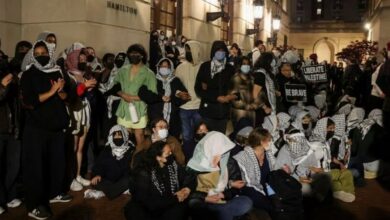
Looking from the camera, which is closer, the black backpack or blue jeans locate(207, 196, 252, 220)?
blue jeans locate(207, 196, 252, 220)

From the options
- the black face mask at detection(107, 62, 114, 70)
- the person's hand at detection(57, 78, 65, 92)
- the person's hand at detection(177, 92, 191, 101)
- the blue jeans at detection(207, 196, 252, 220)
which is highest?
the black face mask at detection(107, 62, 114, 70)

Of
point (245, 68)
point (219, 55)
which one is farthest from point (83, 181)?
point (245, 68)

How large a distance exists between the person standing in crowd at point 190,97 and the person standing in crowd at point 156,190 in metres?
2.16

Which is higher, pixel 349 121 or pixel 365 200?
pixel 349 121

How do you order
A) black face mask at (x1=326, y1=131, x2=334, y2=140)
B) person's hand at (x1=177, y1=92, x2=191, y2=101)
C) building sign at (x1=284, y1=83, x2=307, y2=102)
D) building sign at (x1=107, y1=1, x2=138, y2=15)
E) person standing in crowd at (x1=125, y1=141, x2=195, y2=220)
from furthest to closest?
building sign at (x1=107, y1=1, x2=138, y2=15) < building sign at (x1=284, y1=83, x2=307, y2=102) < black face mask at (x1=326, y1=131, x2=334, y2=140) < person's hand at (x1=177, y1=92, x2=191, y2=101) < person standing in crowd at (x1=125, y1=141, x2=195, y2=220)

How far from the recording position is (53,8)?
896 centimetres

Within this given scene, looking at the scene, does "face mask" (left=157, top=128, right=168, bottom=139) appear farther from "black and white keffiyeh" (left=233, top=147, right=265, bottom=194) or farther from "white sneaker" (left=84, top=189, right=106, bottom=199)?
"white sneaker" (left=84, top=189, right=106, bottom=199)

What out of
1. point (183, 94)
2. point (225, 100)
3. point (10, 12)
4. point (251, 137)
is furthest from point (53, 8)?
point (251, 137)

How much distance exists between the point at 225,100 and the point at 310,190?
1.75 m

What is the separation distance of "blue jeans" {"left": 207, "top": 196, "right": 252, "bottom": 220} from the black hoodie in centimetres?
200

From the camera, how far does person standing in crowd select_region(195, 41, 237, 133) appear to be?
696cm

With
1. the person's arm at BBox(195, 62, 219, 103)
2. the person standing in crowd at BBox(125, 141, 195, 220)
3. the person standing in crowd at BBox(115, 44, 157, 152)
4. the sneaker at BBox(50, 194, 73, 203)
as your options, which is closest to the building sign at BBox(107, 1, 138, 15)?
the person standing in crowd at BBox(115, 44, 157, 152)

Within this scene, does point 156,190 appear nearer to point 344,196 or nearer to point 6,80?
point 6,80

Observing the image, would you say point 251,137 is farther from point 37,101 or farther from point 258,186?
point 37,101
